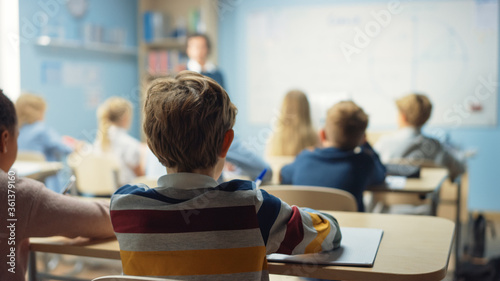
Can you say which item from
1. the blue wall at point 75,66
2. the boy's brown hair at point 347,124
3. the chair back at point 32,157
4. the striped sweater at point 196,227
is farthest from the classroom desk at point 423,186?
the blue wall at point 75,66

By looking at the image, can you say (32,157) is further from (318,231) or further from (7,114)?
(318,231)

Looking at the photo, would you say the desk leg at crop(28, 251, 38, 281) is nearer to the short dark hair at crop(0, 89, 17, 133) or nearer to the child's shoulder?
the short dark hair at crop(0, 89, 17, 133)

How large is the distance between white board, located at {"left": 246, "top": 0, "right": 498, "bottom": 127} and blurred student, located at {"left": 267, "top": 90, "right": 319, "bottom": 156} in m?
1.10

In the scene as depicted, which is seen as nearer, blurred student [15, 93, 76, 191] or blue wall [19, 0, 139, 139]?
blurred student [15, 93, 76, 191]

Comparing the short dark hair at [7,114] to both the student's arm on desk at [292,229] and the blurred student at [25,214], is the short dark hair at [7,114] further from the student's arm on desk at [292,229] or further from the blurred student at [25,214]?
the student's arm on desk at [292,229]

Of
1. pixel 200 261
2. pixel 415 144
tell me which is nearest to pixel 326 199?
pixel 200 261

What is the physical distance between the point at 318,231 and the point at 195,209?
0.87 ft

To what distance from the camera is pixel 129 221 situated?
100 cm

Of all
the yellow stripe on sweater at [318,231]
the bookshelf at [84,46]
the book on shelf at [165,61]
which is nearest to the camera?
the yellow stripe on sweater at [318,231]

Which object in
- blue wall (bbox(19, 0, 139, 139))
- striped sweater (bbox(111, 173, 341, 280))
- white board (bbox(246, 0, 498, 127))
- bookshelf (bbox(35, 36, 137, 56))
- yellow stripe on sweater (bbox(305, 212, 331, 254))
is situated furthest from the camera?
white board (bbox(246, 0, 498, 127))

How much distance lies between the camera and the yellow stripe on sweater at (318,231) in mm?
1077

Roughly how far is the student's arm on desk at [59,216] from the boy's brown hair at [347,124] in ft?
3.82

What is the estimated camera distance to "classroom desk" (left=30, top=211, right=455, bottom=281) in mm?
1015

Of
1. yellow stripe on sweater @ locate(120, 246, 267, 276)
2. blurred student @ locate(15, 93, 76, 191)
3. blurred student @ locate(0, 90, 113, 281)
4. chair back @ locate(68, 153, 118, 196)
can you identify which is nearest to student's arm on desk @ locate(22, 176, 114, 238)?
blurred student @ locate(0, 90, 113, 281)
